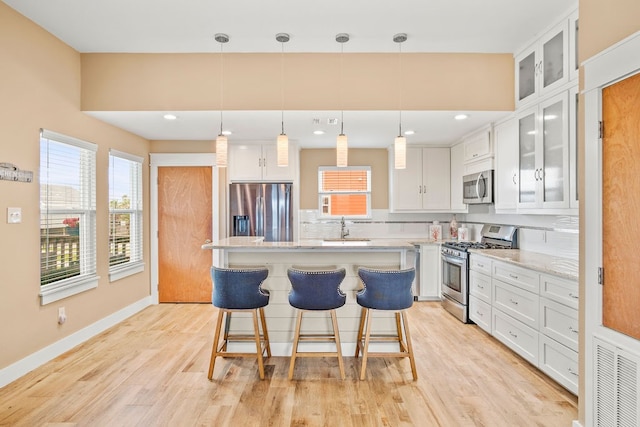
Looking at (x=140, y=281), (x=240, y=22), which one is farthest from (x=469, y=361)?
(x=140, y=281)

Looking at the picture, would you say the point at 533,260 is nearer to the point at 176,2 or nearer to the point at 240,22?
the point at 240,22

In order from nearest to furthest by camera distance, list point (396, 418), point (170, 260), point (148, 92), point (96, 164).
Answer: point (396, 418)
point (148, 92)
point (96, 164)
point (170, 260)

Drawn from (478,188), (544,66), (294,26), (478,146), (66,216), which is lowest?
(66,216)

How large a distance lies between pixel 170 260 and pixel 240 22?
3396 mm

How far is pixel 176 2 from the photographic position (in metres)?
2.71

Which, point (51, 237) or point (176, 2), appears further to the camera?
point (51, 237)

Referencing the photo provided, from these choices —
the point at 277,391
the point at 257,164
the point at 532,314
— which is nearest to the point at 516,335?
the point at 532,314

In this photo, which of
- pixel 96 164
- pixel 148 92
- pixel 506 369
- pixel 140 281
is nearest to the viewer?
pixel 506 369

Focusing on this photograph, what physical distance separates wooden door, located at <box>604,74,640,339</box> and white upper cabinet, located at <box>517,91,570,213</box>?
3.72 ft

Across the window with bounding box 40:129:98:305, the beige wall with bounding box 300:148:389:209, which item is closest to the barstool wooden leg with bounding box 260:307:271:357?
the window with bounding box 40:129:98:305

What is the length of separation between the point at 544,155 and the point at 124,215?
4.59m

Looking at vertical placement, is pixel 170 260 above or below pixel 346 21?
below

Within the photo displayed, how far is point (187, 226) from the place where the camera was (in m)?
5.10

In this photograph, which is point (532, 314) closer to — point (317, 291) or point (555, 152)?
point (555, 152)
